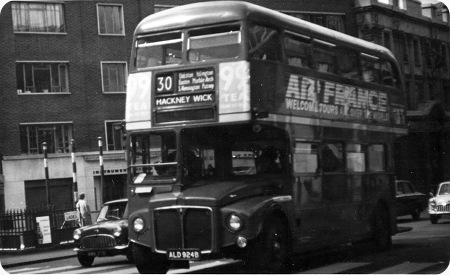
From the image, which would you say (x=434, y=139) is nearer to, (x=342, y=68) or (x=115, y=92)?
(x=342, y=68)

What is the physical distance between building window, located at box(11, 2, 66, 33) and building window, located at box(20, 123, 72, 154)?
13.4 ft

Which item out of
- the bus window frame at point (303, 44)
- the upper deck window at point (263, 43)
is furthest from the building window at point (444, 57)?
the upper deck window at point (263, 43)

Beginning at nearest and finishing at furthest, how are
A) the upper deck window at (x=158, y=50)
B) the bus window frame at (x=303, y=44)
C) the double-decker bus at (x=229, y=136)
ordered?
the double-decker bus at (x=229, y=136) < the upper deck window at (x=158, y=50) < the bus window frame at (x=303, y=44)

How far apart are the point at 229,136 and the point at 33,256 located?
12.0 meters

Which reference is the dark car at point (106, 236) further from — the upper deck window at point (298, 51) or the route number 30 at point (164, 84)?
the upper deck window at point (298, 51)

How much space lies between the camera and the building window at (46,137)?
114 feet

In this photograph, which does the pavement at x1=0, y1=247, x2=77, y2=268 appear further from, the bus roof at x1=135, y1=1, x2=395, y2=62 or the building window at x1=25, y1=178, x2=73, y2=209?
the bus roof at x1=135, y1=1, x2=395, y2=62

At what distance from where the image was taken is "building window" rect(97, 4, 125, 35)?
119 feet

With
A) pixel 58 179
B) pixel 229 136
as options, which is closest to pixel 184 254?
pixel 229 136

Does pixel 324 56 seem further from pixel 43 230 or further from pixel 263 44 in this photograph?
pixel 43 230

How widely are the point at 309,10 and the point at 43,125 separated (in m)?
12.5

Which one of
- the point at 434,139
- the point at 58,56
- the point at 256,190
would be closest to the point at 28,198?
the point at 58,56

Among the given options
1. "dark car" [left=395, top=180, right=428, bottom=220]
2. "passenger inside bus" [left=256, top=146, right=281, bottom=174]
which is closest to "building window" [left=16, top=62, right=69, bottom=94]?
"dark car" [left=395, top=180, right=428, bottom=220]

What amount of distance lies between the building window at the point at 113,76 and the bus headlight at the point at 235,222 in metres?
25.7
